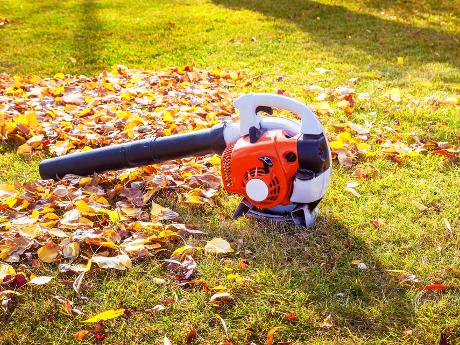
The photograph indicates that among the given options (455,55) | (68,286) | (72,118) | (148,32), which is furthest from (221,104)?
(148,32)

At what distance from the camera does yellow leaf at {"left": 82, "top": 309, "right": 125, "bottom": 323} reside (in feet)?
8.12

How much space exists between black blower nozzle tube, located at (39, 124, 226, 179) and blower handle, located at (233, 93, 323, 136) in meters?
0.30

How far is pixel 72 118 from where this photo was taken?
16.3 ft

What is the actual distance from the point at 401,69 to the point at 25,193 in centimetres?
473

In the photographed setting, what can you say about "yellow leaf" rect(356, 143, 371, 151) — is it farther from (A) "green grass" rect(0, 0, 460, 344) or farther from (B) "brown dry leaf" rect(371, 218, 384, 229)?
(B) "brown dry leaf" rect(371, 218, 384, 229)

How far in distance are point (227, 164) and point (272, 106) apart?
1.38 ft

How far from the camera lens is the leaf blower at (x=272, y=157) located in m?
2.83

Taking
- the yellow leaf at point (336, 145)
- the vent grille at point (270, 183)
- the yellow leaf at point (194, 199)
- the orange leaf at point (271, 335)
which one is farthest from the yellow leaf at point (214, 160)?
the orange leaf at point (271, 335)

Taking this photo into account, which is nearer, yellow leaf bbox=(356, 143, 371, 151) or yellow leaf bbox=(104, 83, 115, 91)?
yellow leaf bbox=(356, 143, 371, 151)

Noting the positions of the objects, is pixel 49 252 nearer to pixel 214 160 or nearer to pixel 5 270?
pixel 5 270

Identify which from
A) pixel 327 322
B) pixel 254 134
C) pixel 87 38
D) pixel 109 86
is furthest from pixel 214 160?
pixel 87 38

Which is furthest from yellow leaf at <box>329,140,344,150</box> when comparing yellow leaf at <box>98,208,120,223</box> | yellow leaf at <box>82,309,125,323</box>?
yellow leaf at <box>82,309,125,323</box>

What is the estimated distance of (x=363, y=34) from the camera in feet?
27.2

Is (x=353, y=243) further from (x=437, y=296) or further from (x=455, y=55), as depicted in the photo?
(x=455, y=55)
